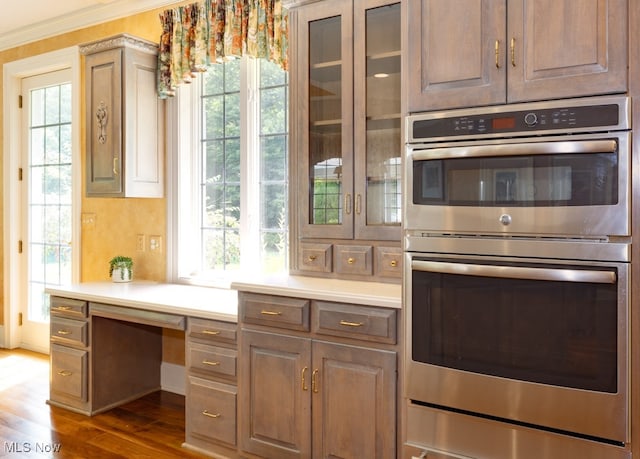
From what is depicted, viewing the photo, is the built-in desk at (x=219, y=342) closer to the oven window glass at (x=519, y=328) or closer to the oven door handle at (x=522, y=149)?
the oven window glass at (x=519, y=328)

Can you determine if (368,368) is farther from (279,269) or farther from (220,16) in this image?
(220,16)

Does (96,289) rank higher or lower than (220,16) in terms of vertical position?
lower

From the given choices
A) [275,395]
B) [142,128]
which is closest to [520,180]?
[275,395]

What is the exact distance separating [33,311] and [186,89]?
2600mm

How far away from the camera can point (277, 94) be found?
3.27 meters

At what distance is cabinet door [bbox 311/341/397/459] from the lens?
2.11 m

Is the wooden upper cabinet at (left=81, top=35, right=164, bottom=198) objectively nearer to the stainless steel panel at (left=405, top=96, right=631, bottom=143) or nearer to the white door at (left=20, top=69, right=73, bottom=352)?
the white door at (left=20, top=69, right=73, bottom=352)

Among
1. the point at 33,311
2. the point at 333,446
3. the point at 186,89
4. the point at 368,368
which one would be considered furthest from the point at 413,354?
the point at 33,311

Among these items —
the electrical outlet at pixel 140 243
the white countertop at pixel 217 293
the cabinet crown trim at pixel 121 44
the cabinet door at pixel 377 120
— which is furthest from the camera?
the electrical outlet at pixel 140 243

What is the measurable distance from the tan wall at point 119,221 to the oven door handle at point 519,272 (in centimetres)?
231

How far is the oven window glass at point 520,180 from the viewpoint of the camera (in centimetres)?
162

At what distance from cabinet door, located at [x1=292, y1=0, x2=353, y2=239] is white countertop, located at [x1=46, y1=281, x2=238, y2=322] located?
644 mm

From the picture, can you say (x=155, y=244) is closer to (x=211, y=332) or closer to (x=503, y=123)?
(x=211, y=332)

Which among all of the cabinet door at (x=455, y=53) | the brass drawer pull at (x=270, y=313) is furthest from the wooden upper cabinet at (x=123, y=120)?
the cabinet door at (x=455, y=53)
